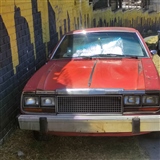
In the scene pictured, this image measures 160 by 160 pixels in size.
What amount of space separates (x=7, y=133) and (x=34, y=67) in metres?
1.97

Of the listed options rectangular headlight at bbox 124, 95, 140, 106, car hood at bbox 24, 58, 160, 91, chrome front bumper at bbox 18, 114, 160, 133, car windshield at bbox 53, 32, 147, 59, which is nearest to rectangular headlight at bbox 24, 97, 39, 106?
car hood at bbox 24, 58, 160, 91

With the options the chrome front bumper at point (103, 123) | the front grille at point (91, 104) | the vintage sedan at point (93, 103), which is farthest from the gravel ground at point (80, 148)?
the front grille at point (91, 104)

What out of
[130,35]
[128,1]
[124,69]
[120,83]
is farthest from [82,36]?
[128,1]

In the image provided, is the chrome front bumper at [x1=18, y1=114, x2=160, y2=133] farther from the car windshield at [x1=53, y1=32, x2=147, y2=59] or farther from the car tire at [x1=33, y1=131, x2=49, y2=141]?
the car windshield at [x1=53, y1=32, x2=147, y2=59]

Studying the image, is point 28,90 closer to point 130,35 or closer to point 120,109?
point 120,109

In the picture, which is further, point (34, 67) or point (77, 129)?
point (34, 67)

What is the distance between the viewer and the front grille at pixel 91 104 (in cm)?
428

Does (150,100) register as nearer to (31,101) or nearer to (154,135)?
(154,135)

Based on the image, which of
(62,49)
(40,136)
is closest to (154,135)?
(40,136)

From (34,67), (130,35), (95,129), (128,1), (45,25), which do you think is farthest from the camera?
(128,1)

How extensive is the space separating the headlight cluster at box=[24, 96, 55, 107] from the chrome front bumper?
0.19m

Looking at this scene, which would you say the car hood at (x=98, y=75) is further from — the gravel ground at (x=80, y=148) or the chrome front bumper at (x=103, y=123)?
the gravel ground at (x=80, y=148)

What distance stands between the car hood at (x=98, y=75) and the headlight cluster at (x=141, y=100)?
0.11 metres

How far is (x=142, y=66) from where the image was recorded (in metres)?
5.08
